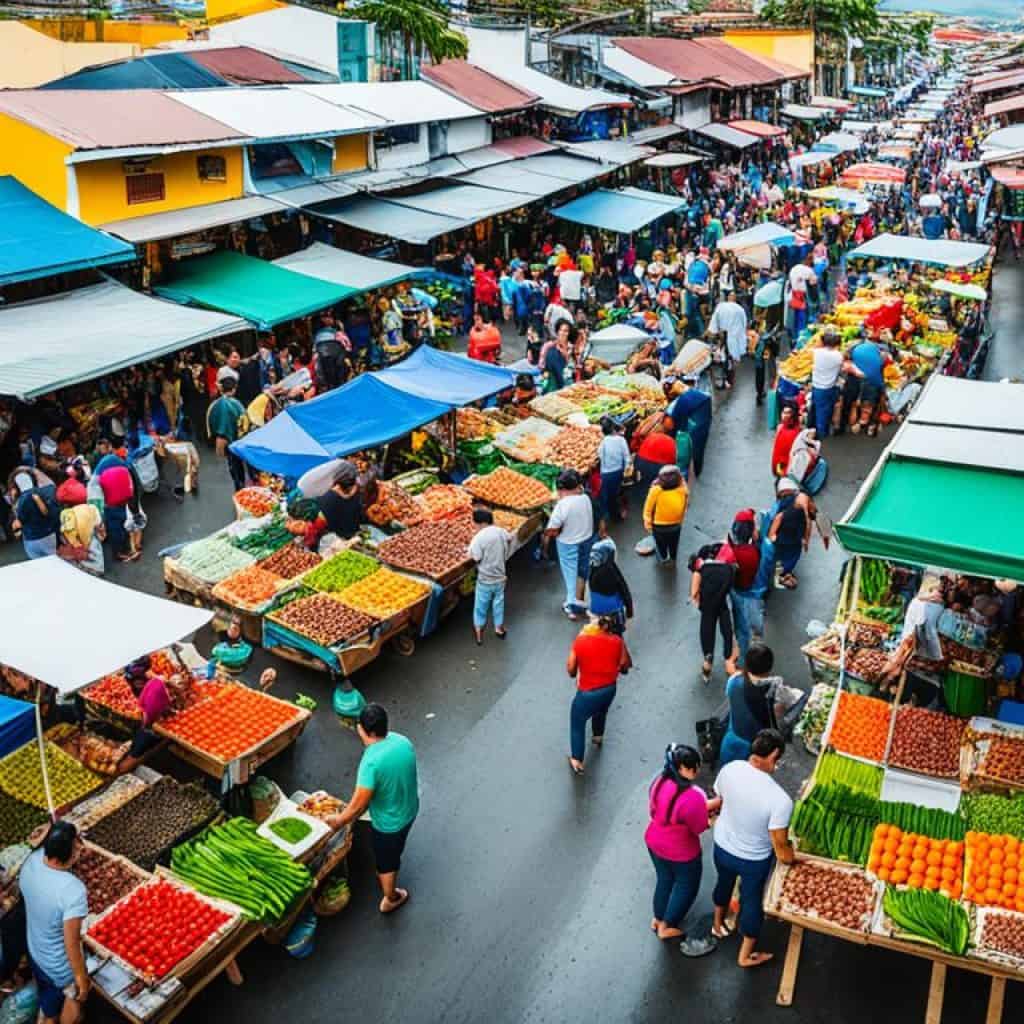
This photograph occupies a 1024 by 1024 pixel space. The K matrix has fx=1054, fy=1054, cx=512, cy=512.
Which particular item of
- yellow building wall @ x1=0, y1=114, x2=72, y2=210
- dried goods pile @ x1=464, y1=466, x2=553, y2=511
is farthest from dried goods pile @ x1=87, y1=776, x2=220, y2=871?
yellow building wall @ x1=0, y1=114, x2=72, y2=210

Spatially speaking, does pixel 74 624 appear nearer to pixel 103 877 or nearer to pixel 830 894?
pixel 103 877

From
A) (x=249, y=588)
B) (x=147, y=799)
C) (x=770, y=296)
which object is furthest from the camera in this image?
(x=770, y=296)

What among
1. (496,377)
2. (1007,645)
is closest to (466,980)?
(1007,645)

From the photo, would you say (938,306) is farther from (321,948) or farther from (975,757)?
(321,948)

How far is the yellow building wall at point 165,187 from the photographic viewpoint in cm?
1525

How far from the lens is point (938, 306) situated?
1958 cm

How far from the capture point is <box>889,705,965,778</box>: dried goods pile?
24.1 feet

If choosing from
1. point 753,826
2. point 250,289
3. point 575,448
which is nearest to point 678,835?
point 753,826

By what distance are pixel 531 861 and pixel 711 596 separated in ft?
8.84

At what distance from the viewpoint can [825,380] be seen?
14.8 metres

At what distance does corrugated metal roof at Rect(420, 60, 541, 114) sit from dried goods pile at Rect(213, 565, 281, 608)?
17669 millimetres

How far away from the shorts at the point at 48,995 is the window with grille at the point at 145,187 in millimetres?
13013

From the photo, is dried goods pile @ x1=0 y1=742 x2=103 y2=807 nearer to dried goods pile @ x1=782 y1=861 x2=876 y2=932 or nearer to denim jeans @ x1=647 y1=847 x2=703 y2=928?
denim jeans @ x1=647 y1=847 x2=703 y2=928

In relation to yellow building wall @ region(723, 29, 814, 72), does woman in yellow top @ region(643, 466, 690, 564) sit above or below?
below
